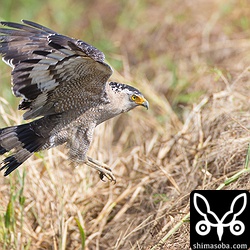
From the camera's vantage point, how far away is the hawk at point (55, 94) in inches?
183

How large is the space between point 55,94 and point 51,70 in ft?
1.14

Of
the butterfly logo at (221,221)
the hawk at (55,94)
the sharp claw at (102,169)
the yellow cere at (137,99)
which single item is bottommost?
the butterfly logo at (221,221)

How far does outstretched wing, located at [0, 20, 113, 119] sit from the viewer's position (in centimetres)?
450

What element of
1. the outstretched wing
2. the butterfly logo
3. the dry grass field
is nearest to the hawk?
the outstretched wing

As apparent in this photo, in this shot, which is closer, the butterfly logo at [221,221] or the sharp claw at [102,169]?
the butterfly logo at [221,221]

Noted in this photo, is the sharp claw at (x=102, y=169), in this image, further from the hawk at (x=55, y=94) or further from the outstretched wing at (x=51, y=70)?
the outstretched wing at (x=51, y=70)

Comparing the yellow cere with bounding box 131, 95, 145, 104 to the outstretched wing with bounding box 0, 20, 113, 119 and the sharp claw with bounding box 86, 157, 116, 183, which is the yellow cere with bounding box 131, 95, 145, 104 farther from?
the sharp claw with bounding box 86, 157, 116, 183

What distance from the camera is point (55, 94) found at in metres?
4.97

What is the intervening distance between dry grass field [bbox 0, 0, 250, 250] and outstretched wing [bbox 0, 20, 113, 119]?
569mm

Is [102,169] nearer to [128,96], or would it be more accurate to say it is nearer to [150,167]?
[150,167]

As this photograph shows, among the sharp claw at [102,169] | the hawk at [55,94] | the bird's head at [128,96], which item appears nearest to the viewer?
the hawk at [55,94]

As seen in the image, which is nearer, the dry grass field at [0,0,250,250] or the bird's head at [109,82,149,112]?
the dry grass field at [0,0,250,250]

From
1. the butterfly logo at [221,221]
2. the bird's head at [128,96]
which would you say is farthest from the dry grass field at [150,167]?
the bird's head at [128,96]

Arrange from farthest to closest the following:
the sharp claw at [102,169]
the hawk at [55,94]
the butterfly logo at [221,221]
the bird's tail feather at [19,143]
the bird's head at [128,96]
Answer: the sharp claw at [102,169]
the bird's head at [128,96]
the bird's tail feather at [19,143]
the hawk at [55,94]
the butterfly logo at [221,221]
